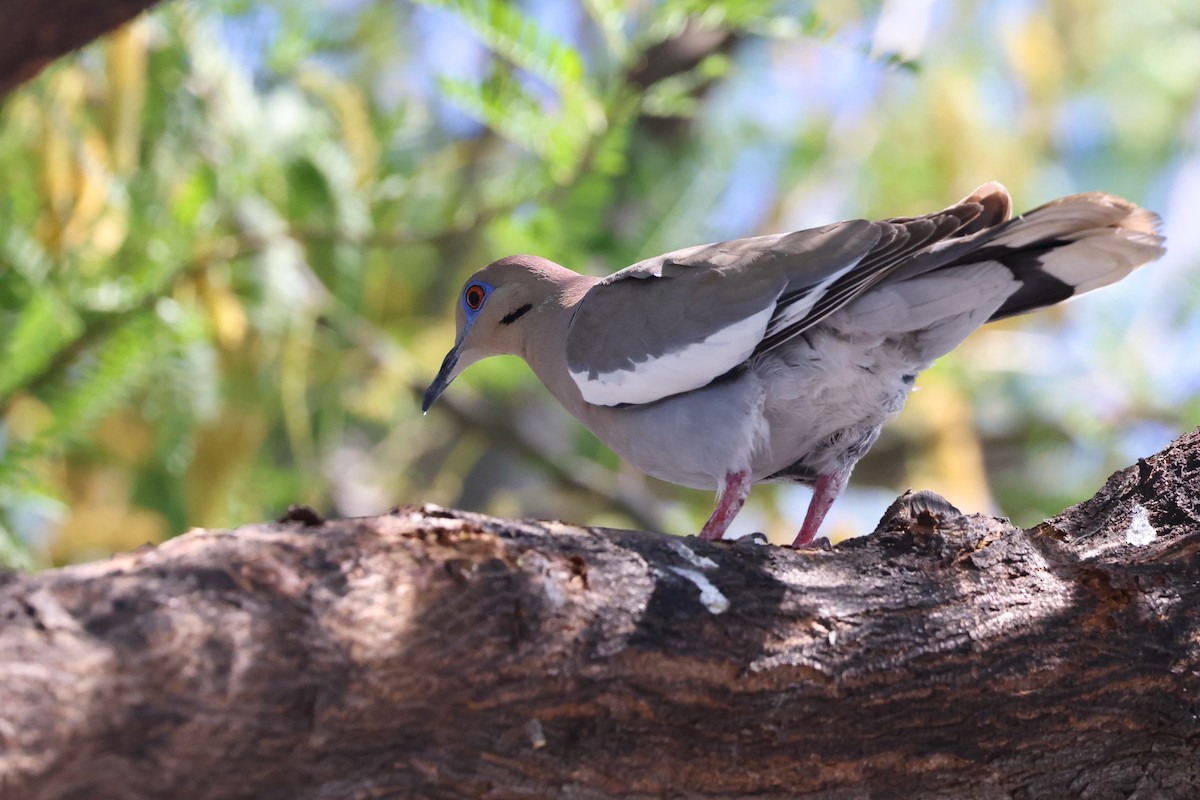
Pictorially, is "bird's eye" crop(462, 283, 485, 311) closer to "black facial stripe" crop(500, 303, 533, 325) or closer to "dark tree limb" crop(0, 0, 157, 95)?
"black facial stripe" crop(500, 303, 533, 325)

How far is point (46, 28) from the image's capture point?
3.25 metres

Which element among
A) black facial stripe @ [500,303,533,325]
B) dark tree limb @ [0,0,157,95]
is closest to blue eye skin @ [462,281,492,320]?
Result: black facial stripe @ [500,303,533,325]

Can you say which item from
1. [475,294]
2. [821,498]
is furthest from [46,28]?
[821,498]

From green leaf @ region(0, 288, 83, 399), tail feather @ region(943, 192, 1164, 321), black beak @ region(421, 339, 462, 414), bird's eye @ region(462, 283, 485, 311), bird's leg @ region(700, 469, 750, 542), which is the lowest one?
bird's leg @ region(700, 469, 750, 542)

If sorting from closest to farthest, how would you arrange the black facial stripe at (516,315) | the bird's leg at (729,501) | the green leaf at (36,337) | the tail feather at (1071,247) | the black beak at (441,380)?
1. the tail feather at (1071,247)
2. the bird's leg at (729,501)
3. the black beak at (441,380)
4. the black facial stripe at (516,315)
5. the green leaf at (36,337)

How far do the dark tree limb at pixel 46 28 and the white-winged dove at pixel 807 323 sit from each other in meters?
1.66

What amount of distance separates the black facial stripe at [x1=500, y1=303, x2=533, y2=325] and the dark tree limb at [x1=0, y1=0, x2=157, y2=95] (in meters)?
1.60

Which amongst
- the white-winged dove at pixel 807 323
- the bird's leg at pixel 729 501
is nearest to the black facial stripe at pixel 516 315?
the white-winged dove at pixel 807 323

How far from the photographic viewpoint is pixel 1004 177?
7.60 meters

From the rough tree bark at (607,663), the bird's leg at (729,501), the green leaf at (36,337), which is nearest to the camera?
the rough tree bark at (607,663)

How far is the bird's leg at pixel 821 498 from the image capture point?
3.85 meters

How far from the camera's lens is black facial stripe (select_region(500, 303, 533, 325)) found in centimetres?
434

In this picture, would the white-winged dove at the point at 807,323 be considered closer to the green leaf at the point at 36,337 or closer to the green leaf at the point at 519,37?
the green leaf at the point at 519,37

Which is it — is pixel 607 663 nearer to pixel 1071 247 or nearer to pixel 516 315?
pixel 1071 247
